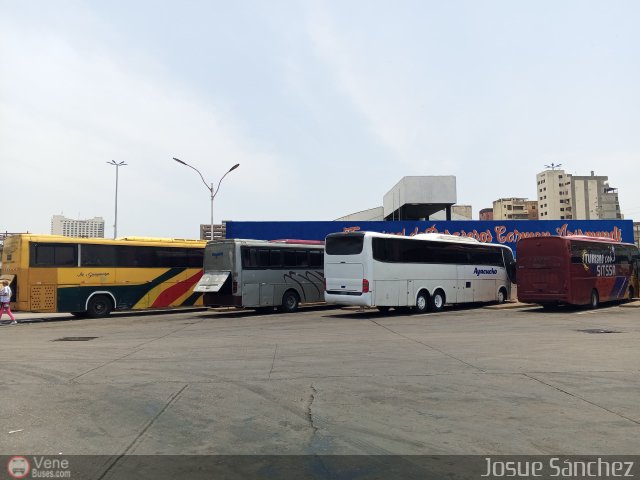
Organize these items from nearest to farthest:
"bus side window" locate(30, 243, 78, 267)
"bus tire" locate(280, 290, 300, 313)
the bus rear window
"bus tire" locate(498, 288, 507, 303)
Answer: the bus rear window → "bus side window" locate(30, 243, 78, 267) → "bus tire" locate(280, 290, 300, 313) → "bus tire" locate(498, 288, 507, 303)

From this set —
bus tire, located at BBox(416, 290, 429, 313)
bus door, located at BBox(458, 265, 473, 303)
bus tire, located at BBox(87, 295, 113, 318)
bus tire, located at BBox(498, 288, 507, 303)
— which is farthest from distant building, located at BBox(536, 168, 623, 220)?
bus tire, located at BBox(87, 295, 113, 318)

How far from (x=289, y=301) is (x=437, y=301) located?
6572 millimetres

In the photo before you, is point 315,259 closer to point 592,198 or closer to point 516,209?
point 592,198

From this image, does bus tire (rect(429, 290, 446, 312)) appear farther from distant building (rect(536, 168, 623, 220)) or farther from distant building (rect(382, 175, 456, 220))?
distant building (rect(536, 168, 623, 220))

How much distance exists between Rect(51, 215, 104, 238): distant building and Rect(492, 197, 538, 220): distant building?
105 m

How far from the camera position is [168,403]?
20.6ft

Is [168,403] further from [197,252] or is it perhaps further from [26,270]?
[197,252]

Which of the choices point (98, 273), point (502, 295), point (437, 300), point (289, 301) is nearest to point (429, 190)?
point (502, 295)

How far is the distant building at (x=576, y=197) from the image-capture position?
371ft

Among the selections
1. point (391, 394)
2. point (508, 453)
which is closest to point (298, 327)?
point (391, 394)

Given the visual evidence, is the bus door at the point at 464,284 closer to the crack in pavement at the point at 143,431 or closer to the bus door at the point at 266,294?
the bus door at the point at 266,294

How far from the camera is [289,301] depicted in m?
22.6

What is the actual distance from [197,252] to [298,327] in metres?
9.93

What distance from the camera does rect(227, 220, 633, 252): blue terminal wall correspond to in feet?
105
